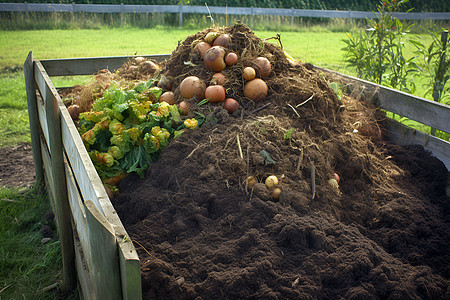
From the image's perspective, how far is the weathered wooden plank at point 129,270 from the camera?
126 cm

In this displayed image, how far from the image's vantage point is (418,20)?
19.4 m

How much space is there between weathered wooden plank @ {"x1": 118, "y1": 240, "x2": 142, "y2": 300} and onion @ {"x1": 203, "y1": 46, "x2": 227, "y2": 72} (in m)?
2.06

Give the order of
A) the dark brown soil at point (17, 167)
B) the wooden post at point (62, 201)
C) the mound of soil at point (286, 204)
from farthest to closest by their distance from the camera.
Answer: the dark brown soil at point (17, 167), the wooden post at point (62, 201), the mound of soil at point (286, 204)

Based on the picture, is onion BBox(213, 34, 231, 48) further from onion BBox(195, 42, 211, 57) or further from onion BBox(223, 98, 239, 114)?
onion BBox(223, 98, 239, 114)

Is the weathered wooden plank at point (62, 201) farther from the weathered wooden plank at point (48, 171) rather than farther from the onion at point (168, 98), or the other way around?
the onion at point (168, 98)

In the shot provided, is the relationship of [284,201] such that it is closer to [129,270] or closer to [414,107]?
[129,270]

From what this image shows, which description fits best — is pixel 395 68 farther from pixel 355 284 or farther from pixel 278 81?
pixel 355 284

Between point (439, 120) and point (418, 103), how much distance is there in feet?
0.91

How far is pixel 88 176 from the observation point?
179 cm

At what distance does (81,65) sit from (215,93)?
2.46 metres

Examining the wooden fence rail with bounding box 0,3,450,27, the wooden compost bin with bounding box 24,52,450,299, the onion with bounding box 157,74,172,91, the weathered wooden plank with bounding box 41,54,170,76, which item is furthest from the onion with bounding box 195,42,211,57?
the wooden fence rail with bounding box 0,3,450,27

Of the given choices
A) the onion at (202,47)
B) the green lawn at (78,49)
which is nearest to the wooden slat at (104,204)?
the onion at (202,47)

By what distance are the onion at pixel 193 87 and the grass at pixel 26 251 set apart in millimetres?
1724

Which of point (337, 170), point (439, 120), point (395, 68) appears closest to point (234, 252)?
point (337, 170)
